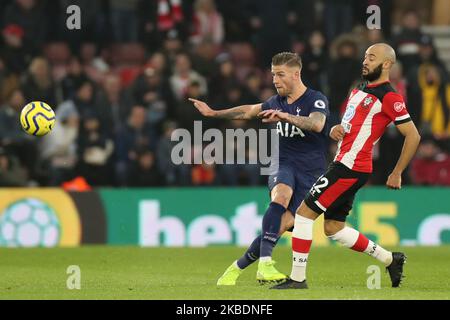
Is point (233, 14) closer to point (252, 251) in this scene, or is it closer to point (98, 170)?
point (98, 170)

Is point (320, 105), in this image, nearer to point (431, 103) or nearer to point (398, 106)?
point (398, 106)

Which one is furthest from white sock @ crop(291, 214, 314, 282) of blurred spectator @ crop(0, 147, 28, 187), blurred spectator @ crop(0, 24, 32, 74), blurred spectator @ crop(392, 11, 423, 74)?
blurred spectator @ crop(0, 24, 32, 74)

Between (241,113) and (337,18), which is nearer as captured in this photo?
(241,113)

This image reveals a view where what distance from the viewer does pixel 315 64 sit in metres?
19.0

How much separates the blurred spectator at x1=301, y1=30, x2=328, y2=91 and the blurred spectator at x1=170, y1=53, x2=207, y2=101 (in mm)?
1656

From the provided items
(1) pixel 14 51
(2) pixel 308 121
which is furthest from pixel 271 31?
(2) pixel 308 121

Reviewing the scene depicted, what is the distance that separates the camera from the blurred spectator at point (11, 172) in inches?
694

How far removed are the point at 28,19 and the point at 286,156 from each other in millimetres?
9980

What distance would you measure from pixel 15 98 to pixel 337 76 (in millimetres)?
5033

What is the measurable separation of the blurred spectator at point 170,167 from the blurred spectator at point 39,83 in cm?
196

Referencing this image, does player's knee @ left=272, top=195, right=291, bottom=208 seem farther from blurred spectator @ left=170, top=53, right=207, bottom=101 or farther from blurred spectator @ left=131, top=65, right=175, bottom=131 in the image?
blurred spectator @ left=170, top=53, right=207, bottom=101

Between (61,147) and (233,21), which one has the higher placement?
(233,21)

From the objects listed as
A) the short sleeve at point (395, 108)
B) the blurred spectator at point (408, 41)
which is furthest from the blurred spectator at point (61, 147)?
the short sleeve at point (395, 108)

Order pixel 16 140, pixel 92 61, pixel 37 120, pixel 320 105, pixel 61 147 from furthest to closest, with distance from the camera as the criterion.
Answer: pixel 92 61, pixel 61 147, pixel 16 140, pixel 37 120, pixel 320 105
